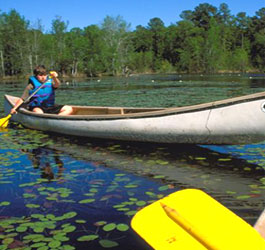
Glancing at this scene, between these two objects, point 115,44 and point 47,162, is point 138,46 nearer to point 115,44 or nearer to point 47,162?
point 115,44

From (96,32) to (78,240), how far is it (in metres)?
66.6

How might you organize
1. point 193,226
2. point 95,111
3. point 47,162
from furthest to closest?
point 95,111 → point 47,162 → point 193,226

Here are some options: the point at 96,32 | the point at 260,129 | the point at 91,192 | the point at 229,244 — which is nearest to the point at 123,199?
the point at 91,192

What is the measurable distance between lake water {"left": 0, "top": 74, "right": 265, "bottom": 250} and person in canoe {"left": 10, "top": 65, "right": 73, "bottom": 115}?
1.33m

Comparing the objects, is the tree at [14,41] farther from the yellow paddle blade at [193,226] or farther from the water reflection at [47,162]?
the yellow paddle blade at [193,226]

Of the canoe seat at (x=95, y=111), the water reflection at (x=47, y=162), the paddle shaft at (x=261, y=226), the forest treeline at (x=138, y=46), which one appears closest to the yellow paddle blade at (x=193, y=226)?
the paddle shaft at (x=261, y=226)

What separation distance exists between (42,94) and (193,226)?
6950 mm

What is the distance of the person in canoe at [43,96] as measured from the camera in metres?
8.32

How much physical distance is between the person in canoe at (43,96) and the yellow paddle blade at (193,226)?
6.27 metres

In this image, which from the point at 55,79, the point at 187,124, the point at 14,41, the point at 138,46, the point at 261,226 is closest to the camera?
the point at 261,226

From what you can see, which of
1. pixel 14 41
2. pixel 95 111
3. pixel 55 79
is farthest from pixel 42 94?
pixel 14 41

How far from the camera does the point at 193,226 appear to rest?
2312 mm

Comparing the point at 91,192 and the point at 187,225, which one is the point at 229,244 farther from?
the point at 91,192

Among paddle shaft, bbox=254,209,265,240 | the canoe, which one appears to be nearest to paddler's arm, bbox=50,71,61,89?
the canoe
